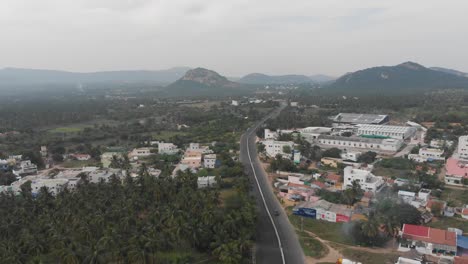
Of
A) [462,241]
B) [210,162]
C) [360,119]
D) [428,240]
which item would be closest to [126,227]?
[428,240]

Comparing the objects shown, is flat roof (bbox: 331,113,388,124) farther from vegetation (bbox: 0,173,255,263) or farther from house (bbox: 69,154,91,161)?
house (bbox: 69,154,91,161)

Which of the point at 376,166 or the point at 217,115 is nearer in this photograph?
the point at 376,166

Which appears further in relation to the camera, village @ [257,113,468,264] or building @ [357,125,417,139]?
building @ [357,125,417,139]

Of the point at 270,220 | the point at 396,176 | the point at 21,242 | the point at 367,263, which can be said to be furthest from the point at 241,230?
the point at 396,176

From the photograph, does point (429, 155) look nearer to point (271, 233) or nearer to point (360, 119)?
point (271, 233)

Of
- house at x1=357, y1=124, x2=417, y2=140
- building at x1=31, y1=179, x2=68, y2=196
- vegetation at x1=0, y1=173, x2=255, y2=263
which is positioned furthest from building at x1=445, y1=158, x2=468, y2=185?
building at x1=31, y1=179, x2=68, y2=196

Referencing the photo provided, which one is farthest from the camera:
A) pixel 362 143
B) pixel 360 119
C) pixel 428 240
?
pixel 360 119

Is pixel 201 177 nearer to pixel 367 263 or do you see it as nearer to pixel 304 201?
pixel 304 201
